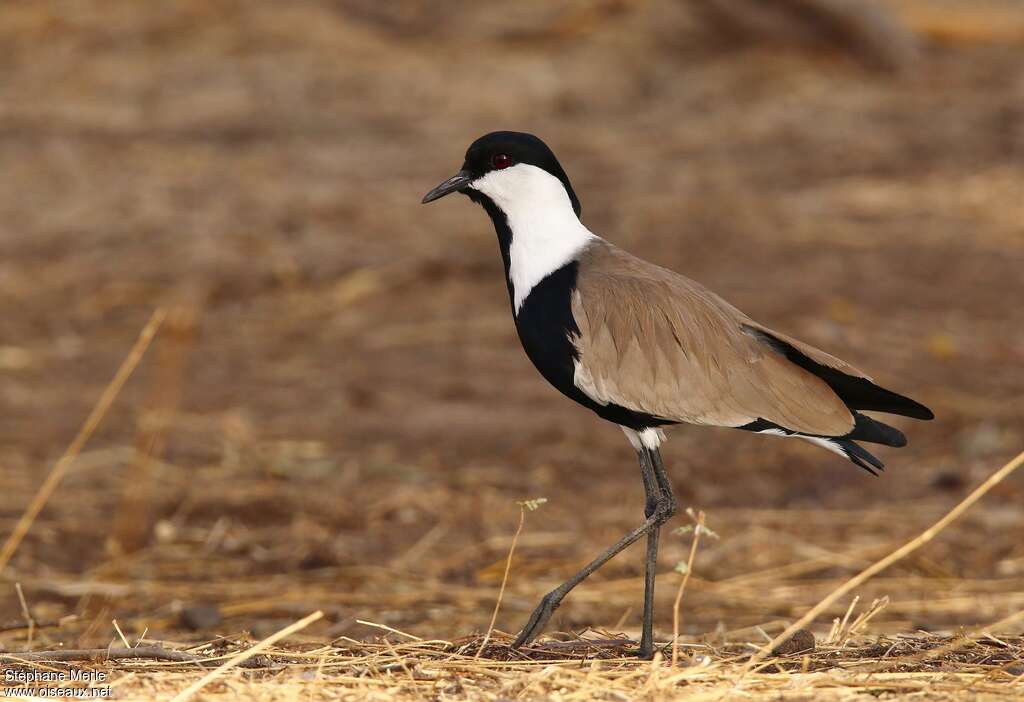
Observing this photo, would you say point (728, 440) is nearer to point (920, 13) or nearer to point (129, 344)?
point (129, 344)

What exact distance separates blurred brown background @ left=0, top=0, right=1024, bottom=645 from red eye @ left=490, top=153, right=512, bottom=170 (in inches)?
63.3

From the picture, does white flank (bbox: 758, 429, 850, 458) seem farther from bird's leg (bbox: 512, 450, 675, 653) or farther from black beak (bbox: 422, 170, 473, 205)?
black beak (bbox: 422, 170, 473, 205)

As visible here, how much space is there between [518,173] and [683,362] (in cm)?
69

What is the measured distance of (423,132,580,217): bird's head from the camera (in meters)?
4.18

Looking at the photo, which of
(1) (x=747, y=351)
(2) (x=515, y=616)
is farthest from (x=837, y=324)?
(1) (x=747, y=351)

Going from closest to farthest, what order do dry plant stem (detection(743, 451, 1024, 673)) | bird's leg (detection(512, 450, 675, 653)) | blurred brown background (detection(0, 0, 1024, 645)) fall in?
dry plant stem (detection(743, 451, 1024, 673)), bird's leg (detection(512, 450, 675, 653)), blurred brown background (detection(0, 0, 1024, 645))

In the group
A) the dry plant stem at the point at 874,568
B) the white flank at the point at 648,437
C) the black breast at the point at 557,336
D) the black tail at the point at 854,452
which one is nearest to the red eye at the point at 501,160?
the black breast at the point at 557,336

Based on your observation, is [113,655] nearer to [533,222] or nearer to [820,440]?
[533,222]

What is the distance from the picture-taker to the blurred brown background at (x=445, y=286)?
6039 mm

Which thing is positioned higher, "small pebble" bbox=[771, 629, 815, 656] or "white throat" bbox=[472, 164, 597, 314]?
"white throat" bbox=[472, 164, 597, 314]

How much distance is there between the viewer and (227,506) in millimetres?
6629

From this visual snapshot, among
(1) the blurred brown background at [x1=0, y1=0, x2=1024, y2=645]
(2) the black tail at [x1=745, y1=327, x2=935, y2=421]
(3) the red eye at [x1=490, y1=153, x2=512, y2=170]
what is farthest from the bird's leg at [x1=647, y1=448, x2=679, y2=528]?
(1) the blurred brown background at [x1=0, y1=0, x2=1024, y2=645]

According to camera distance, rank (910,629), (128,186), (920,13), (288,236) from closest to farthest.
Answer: (910,629) < (288,236) < (128,186) < (920,13)

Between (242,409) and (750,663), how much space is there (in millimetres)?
4954
